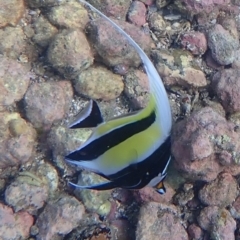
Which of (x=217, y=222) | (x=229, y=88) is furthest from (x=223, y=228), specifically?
(x=229, y=88)

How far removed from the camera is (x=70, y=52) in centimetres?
260

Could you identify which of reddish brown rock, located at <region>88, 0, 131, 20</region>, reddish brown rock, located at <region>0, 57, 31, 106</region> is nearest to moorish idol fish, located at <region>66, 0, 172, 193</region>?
reddish brown rock, located at <region>0, 57, 31, 106</region>

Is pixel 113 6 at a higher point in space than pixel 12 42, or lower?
higher

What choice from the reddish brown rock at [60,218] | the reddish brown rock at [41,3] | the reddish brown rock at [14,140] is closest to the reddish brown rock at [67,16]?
the reddish brown rock at [41,3]

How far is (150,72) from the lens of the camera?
93 cm

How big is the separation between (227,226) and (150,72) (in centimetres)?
217

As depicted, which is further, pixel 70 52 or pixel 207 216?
pixel 207 216

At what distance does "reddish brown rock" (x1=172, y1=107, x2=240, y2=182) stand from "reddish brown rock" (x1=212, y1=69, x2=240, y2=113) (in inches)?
11.1

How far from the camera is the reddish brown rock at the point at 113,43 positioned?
2635 mm

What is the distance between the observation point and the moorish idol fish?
1.11 m

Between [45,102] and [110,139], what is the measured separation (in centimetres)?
164

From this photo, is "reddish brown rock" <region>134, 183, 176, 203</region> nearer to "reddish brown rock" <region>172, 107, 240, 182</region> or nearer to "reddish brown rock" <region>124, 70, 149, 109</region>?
"reddish brown rock" <region>172, 107, 240, 182</region>

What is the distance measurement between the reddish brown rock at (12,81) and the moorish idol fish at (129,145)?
1.68 meters

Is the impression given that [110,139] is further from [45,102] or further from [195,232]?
[195,232]
